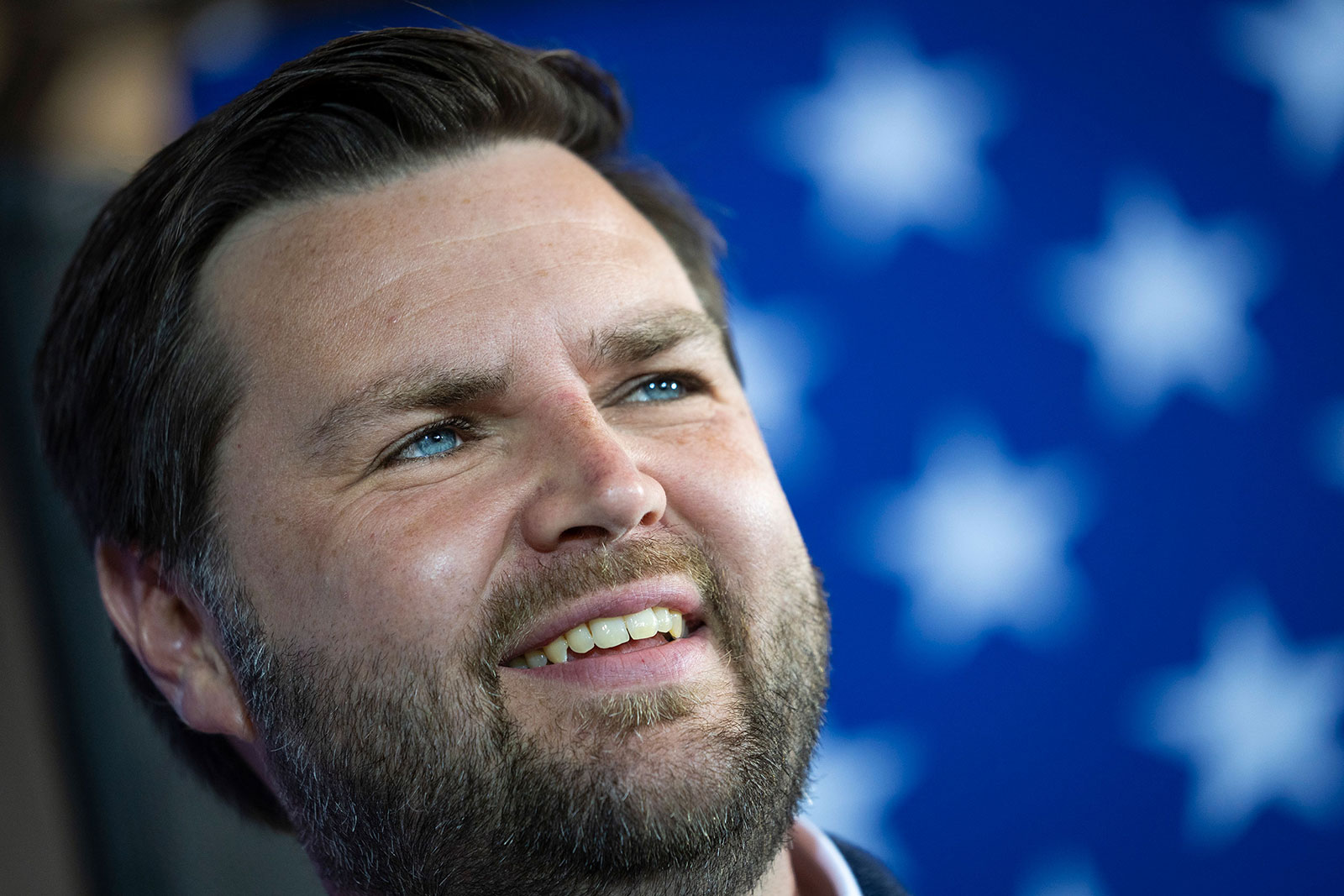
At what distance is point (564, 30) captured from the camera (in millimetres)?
2686

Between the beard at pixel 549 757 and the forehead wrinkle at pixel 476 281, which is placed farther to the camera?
the forehead wrinkle at pixel 476 281

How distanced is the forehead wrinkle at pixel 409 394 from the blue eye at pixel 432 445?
0.15ft

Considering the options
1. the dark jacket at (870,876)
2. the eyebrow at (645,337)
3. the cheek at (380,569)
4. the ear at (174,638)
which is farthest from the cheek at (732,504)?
the ear at (174,638)

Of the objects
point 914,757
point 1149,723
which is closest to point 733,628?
point 914,757

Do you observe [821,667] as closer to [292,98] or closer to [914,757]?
[292,98]

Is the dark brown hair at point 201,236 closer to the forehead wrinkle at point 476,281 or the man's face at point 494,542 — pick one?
the man's face at point 494,542

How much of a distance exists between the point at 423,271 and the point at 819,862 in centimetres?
94

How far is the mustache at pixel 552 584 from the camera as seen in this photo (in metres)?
1.09

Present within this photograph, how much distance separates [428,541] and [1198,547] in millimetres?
2267

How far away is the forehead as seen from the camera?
1.20 m

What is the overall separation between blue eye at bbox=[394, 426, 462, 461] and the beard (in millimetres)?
201

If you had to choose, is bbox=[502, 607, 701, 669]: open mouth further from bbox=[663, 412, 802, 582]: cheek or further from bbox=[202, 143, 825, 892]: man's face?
bbox=[663, 412, 802, 582]: cheek

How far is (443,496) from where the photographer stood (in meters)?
1.16

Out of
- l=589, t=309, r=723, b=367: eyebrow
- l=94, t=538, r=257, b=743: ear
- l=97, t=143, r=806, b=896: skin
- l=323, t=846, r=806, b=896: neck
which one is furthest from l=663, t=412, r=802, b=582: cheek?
l=94, t=538, r=257, b=743: ear
